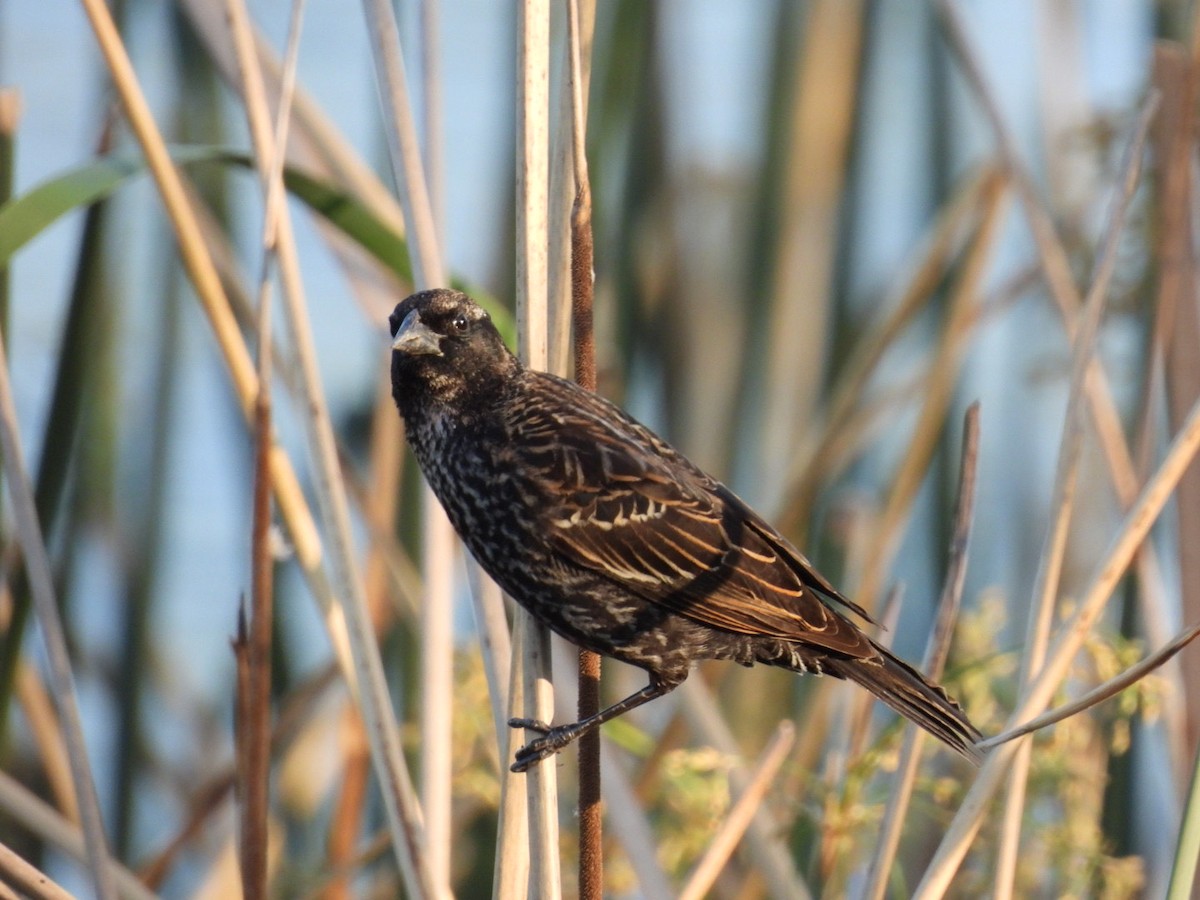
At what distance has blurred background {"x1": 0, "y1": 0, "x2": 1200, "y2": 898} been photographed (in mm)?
2924

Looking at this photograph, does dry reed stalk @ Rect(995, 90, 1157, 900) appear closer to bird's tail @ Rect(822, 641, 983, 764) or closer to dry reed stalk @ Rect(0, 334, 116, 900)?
bird's tail @ Rect(822, 641, 983, 764)

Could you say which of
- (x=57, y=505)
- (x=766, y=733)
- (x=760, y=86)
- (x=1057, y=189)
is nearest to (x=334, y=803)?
(x=766, y=733)

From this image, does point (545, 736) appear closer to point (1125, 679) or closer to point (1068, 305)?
point (1125, 679)

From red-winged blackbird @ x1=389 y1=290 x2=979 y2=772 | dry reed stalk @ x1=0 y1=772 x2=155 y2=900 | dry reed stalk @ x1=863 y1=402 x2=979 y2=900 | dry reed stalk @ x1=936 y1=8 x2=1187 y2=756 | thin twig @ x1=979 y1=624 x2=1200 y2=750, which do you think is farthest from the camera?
→ dry reed stalk @ x1=936 y1=8 x2=1187 y2=756

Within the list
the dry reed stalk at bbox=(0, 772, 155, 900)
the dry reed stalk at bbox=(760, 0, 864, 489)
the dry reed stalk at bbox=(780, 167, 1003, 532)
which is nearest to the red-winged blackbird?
the dry reed stalk at bbox=(0, 772, 155, 900)

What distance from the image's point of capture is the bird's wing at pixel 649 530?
2193 mm

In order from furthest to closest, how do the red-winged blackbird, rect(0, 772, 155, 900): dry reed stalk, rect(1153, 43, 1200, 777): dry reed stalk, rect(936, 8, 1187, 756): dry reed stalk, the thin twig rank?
rect(936, 8, 1187, 756): dry reed stalk → rect(0, 772, 155, 900): dry reed stalk → rect(1153, 43, 1200, 777): dry reed stalk → the red-winged blackbird → the thin twig

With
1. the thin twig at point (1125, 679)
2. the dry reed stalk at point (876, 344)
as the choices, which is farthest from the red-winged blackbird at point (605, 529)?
the dry reed stalk at point (876, 344)

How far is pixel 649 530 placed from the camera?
223 cm

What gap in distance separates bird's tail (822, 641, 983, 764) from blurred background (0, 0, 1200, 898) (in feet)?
1.60

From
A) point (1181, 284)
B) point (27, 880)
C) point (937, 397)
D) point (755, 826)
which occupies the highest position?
point (937, 397)

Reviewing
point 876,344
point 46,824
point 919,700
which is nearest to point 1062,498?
point 919,700

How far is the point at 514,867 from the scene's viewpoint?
1.91 meters

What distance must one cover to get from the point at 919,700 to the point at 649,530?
18.5 inches
